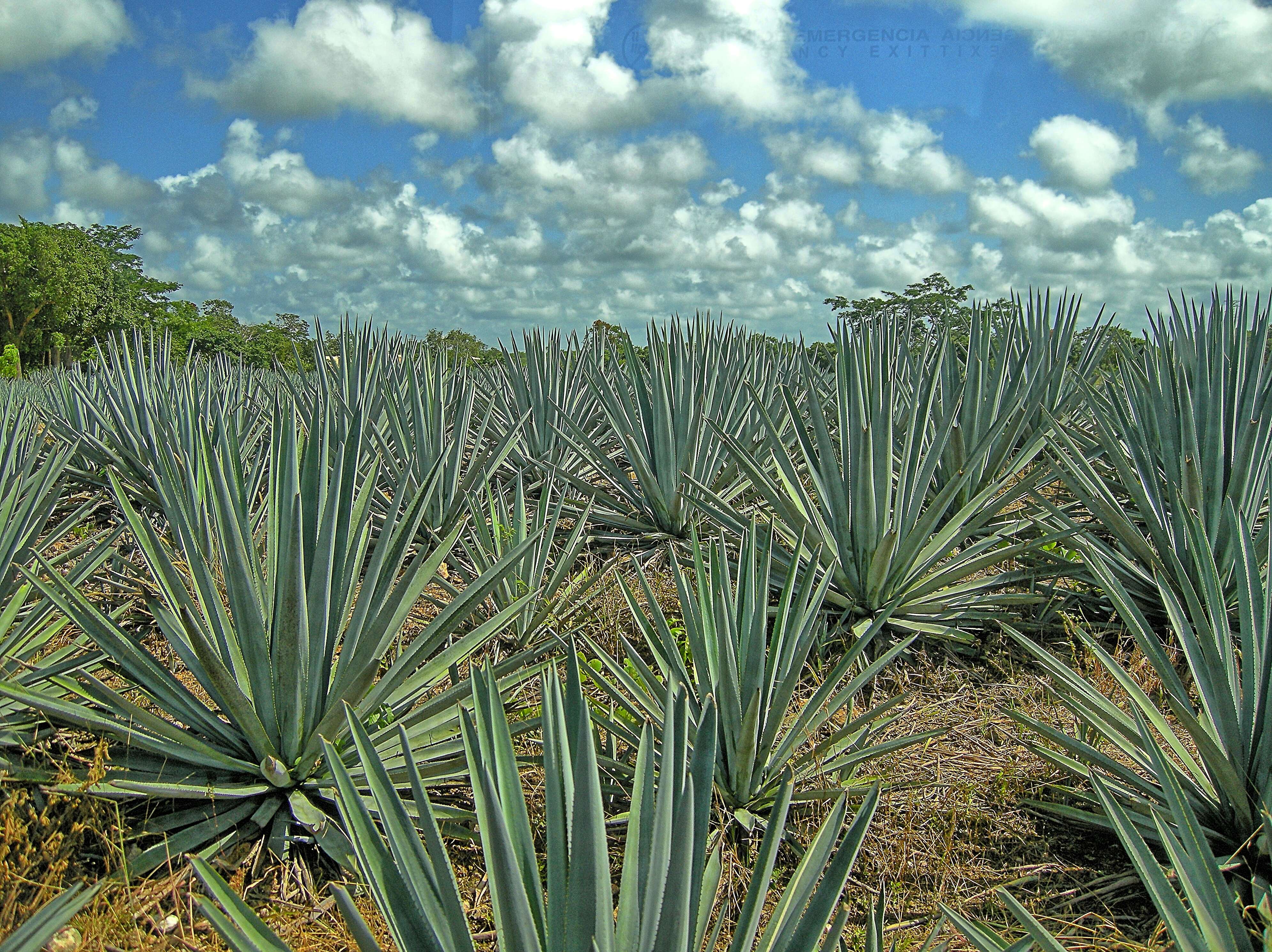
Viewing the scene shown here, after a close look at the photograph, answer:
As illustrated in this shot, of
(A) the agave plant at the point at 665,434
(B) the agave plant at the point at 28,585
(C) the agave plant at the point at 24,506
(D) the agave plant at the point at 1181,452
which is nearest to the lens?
(B) the agave plant at the point at 28,585

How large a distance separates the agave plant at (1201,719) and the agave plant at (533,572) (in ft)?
5.81

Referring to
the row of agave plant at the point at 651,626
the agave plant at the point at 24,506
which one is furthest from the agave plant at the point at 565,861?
the agave plant at the point at 24,506

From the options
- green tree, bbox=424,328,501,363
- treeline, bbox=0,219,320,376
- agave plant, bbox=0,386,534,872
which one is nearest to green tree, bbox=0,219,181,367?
treeline, bbox=0,219,320,376

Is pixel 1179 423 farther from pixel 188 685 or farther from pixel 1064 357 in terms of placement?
pixel 188 685

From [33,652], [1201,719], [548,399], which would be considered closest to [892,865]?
[1201,719]

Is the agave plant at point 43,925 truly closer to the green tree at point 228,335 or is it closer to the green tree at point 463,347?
the green tree at point 463,347

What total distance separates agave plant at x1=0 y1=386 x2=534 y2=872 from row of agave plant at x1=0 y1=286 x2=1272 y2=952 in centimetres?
1

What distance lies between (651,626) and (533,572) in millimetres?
548

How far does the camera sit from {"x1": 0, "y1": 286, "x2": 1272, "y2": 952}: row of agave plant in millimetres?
1327

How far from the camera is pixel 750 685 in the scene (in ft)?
7.61

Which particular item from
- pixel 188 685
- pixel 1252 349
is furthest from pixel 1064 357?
pixel 188 685

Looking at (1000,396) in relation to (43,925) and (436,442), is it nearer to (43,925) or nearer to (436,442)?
(436,442)

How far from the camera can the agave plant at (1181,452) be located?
3.30m

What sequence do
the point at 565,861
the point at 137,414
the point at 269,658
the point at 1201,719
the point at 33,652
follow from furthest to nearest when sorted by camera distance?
the point at 137,414, the point at 33,652, the point at 1201,719, the point at 269,658, the point at 565,861
